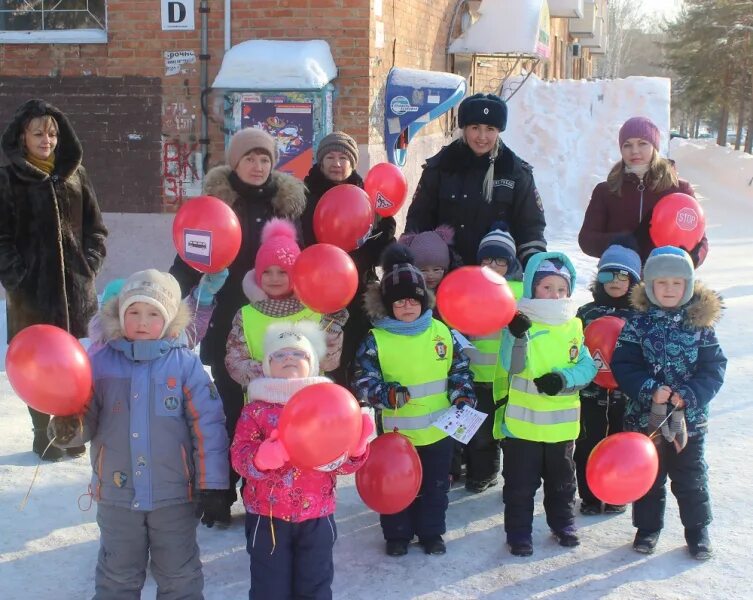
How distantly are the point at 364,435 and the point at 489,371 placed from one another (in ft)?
5.05

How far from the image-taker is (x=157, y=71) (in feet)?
26.8

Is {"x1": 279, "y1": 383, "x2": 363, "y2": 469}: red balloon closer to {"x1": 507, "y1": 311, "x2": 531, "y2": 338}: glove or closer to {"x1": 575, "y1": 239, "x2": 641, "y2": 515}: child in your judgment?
{"x1": 507, "y1": 311, "x2": 531, "y2": 338}: glove

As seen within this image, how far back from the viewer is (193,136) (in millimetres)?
8211

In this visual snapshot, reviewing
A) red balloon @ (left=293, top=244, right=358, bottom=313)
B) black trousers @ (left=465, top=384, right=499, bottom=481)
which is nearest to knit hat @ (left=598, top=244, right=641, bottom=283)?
black trousers @ (left=465, top=384, right=499, bottom=481)

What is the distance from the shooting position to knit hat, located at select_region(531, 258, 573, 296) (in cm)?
376

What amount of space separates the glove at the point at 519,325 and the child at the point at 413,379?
28 cm

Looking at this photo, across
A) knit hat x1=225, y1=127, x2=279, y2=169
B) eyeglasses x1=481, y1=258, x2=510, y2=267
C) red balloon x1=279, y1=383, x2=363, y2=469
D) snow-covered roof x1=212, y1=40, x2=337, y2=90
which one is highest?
snow-covered roof x1=212, y1=40, x2=337, y2=90

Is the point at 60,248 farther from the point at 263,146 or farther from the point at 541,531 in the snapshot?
the point at 541,531

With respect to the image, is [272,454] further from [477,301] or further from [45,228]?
[45,228]

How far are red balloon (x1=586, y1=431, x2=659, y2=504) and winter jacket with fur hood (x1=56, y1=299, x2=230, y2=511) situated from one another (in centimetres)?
152

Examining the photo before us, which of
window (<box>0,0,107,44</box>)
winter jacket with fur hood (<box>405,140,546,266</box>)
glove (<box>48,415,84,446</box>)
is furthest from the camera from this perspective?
window (<box>0,0,107,44</box>)

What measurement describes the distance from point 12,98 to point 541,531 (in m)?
7.08

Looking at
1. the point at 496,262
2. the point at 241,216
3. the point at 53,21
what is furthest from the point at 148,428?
the point at 53,21

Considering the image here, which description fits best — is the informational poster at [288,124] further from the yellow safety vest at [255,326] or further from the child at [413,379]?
the yellow safety vest at [255,326]
